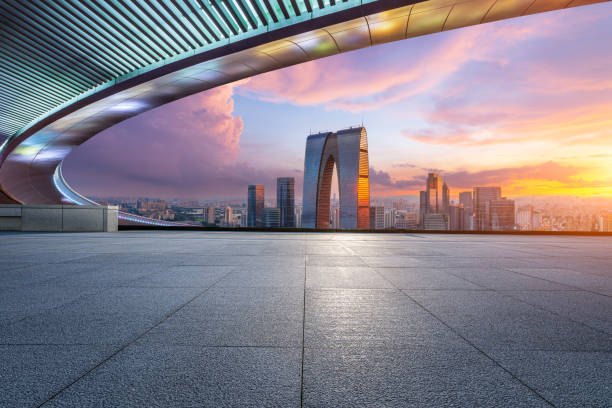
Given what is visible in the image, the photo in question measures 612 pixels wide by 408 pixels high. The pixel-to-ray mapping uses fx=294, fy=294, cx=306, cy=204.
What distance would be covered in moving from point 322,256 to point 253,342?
5.55m

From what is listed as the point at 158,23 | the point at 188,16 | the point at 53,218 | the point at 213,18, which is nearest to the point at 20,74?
the point at 158,23

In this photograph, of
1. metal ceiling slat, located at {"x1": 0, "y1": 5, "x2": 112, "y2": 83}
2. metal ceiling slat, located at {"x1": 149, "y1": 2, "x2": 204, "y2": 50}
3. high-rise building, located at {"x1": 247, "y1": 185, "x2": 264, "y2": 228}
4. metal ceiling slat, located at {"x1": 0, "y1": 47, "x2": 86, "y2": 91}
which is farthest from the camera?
high-rise building, located at {"x1": 247, "y1": 185, "x2": 264, "y2": 228}

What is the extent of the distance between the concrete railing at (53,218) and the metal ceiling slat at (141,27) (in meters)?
11.2

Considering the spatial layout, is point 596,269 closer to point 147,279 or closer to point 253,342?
point 253,342

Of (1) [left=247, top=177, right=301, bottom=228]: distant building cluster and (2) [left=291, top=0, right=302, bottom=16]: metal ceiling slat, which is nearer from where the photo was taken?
(2) [left=291, top=0, right=302, bottom=16]: metal ceiling slat

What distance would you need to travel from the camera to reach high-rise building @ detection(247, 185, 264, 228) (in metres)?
178

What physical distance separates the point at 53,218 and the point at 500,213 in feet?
498

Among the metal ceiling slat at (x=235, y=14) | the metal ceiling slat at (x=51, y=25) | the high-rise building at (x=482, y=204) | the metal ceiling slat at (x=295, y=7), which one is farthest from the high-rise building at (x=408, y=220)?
the metal ceiling slat at (x=51, y=25)

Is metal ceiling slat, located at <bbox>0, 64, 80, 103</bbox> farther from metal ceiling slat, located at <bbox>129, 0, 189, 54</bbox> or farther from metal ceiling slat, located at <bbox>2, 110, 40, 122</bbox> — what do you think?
metal ceiling slat, located at <bbox>129, 0, 189, 54</bbox>

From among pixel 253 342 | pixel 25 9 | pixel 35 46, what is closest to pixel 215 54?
pixel 25 9

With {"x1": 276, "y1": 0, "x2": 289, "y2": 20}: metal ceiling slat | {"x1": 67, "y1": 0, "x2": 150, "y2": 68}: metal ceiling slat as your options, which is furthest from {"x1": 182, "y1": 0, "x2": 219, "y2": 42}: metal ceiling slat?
{"x1": 67, "y1": 0, "x2": 150, "y2": 68}: metal ceiling slat

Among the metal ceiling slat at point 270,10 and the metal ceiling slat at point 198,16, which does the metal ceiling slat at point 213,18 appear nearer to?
the metal ceiling slat at point 198,16

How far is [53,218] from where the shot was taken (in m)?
17.0

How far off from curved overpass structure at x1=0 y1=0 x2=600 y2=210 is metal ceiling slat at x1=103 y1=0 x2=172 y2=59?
7 cm
